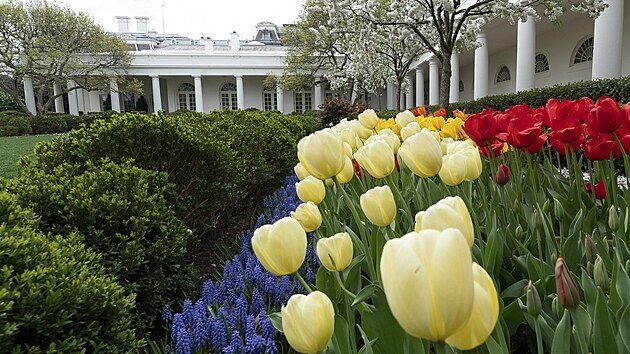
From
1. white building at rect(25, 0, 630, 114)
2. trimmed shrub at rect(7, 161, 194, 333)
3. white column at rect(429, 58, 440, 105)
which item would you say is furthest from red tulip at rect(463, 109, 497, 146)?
white column at rect(429, 58, 440, 105)

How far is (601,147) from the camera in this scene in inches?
66.6

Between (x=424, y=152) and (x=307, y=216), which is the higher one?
(x=424, y=152)

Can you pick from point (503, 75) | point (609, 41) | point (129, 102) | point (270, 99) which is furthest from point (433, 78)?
point (129, 102)

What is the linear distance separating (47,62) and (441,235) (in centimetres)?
3365

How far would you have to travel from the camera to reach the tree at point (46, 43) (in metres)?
28.3

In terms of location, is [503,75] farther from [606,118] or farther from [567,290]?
[567,290]

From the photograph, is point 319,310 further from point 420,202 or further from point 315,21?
point 315,21

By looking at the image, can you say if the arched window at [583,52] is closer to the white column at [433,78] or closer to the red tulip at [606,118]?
the white column at [433,78]

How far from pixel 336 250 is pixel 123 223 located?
152cm

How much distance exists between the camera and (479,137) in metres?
1.86

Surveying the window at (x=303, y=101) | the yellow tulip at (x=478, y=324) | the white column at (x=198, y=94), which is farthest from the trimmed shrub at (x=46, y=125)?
the yellow tulip at (x=478, y=324)

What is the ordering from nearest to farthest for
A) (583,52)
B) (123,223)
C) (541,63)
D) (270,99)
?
(123,223) < (583,52) < (541,63) < (270,99)

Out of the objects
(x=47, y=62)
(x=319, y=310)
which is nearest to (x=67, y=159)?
(x=319, y=310)

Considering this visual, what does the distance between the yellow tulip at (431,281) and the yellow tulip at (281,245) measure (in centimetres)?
46
